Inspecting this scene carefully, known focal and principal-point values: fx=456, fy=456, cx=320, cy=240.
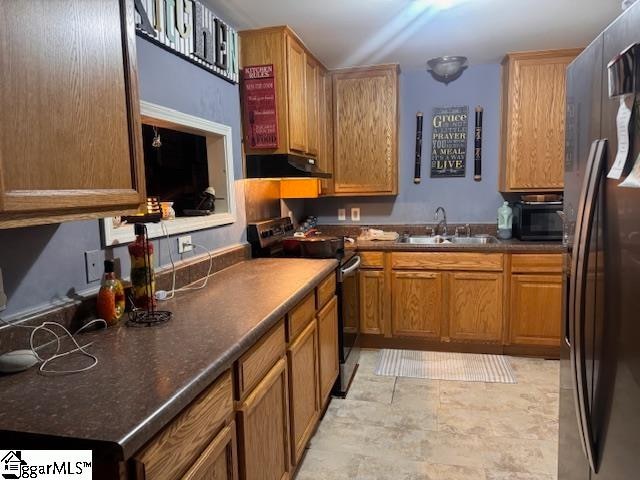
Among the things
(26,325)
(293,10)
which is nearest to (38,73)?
A: (26,325)

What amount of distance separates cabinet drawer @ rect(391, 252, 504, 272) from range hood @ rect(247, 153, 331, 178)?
1.08 meters

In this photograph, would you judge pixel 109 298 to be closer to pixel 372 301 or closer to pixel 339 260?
pixel 339 260

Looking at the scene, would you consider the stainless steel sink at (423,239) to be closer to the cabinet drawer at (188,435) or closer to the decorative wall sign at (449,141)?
the decorative wall sign at (449,141)

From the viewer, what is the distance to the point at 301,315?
81.7 inches

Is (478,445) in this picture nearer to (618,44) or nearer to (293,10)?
(618,44)

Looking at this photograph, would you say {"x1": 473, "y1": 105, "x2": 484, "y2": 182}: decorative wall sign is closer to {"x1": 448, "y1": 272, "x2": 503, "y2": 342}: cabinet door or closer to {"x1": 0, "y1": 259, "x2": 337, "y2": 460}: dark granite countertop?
{"x1": 448, "y1": 272, "x2": 503, "y2": 342}: cabinet door

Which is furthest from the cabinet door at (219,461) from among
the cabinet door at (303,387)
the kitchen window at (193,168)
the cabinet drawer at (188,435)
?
the kitchen window at (193,168)

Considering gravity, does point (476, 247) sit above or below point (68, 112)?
below

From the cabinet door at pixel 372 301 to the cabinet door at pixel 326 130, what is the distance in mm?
825

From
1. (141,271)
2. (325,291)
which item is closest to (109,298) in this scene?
(141,271)

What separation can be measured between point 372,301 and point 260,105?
1.72 metres

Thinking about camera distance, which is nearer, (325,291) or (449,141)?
(325,291)

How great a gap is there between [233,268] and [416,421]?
132cm

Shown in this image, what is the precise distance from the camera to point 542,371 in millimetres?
3156
